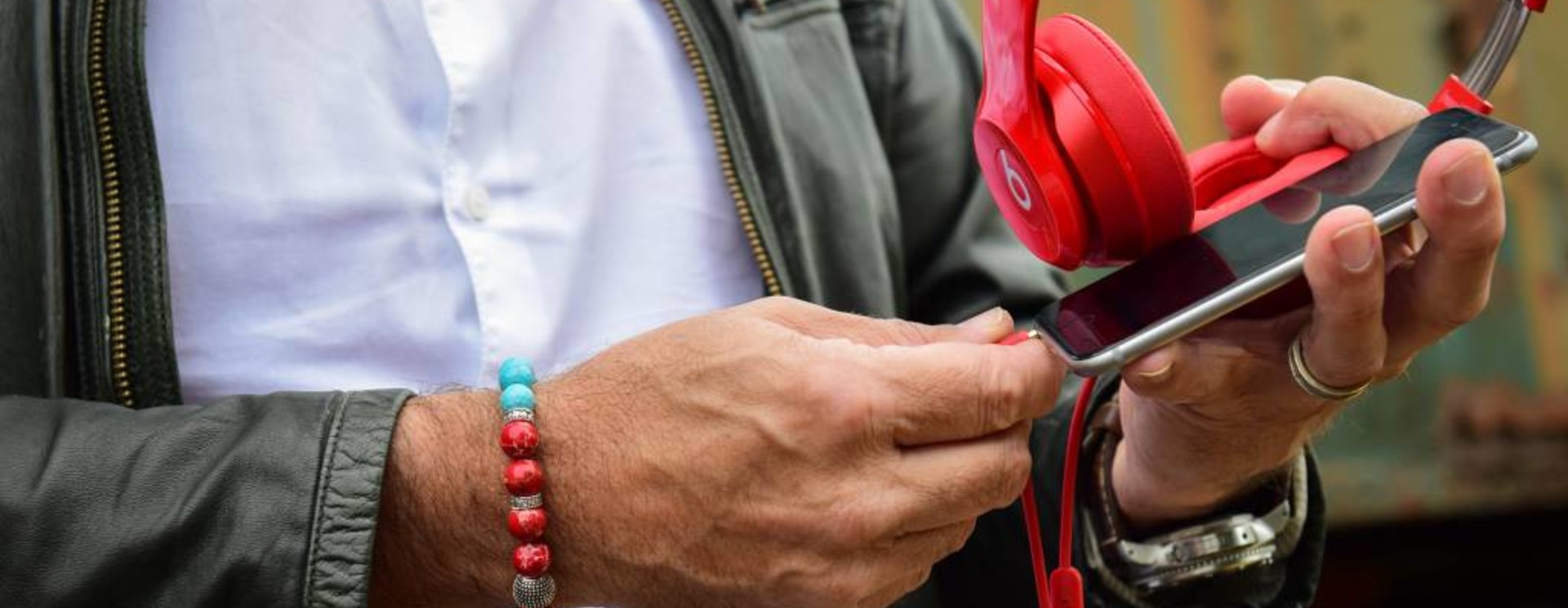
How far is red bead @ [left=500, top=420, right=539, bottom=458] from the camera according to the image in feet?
3.99

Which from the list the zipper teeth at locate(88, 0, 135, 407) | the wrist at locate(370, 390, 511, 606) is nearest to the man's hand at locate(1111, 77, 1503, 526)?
the wrist at locate(370, 390, 511, 606)

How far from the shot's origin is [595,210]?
1.66 metres

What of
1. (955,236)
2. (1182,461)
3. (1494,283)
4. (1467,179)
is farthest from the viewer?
(1494,283)

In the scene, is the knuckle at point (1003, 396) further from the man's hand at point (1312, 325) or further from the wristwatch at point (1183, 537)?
the wristwatch at point (1183, 537)

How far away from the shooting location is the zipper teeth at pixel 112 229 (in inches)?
54.7

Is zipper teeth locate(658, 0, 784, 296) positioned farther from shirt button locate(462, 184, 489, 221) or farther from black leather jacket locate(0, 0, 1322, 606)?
shirt button locate(462, 184, 489, 221)

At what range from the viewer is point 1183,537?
1.58 metres

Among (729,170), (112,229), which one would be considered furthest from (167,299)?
(729,170)

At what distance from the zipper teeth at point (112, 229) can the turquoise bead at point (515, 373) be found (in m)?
0.36

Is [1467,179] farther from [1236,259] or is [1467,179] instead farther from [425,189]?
[425,189]

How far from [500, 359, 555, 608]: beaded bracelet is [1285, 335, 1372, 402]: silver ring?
575 mm

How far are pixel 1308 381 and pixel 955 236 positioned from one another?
2.09 feet

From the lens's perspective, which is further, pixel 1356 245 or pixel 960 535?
pixel 960 535

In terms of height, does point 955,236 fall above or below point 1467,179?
below
